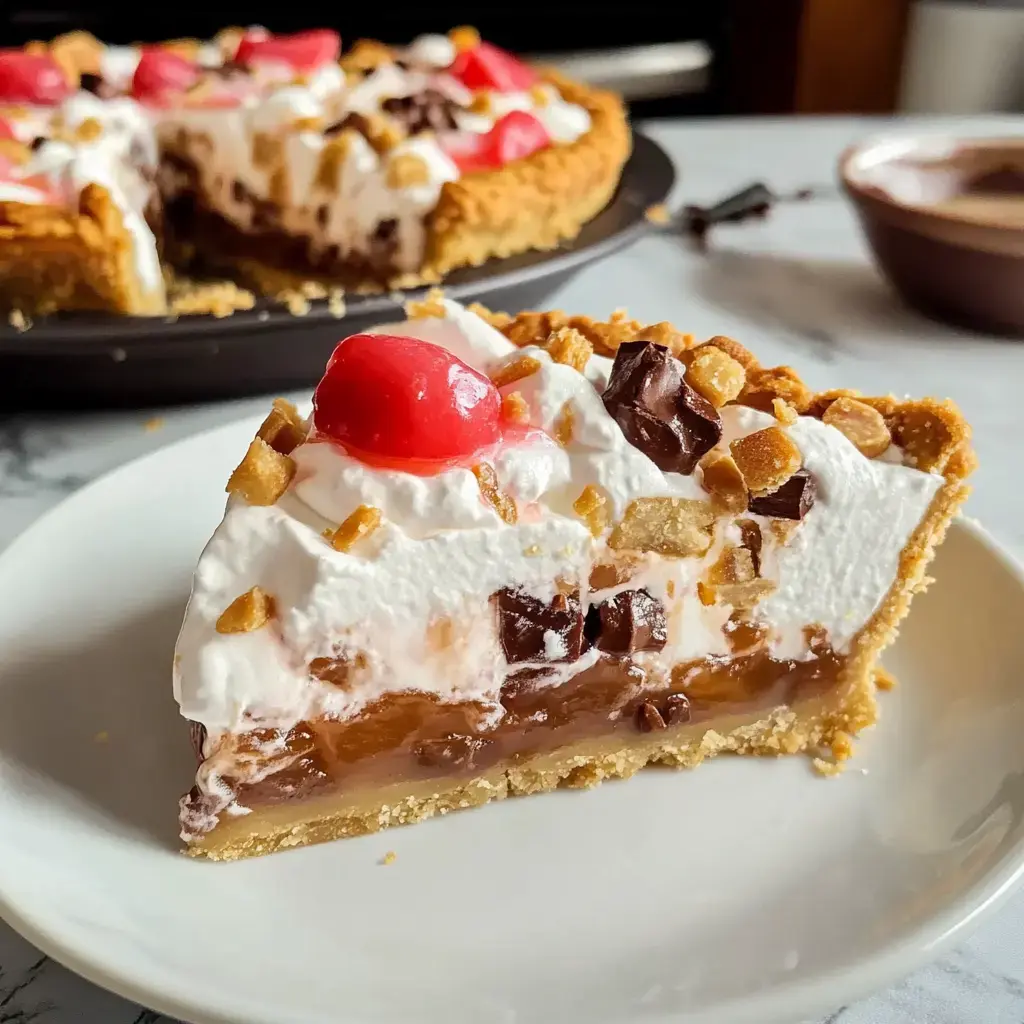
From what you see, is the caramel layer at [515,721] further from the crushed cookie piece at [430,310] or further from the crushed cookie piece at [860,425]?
the crushed cookie piece at [430,310]

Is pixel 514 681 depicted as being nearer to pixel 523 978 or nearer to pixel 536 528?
pixel 536 528

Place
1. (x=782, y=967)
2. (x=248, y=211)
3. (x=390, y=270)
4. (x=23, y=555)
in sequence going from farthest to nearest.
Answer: (x=248, y=211)
(x=390, y=270)
(x=23, y=555)
(x=782, y=967)

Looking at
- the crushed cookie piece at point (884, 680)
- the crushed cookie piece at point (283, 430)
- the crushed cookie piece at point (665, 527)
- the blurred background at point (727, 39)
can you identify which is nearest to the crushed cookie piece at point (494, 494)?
the crushed cookie piece at point (665, 527)

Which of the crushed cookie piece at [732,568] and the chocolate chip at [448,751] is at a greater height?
the crushed cookie piece at [732,568]

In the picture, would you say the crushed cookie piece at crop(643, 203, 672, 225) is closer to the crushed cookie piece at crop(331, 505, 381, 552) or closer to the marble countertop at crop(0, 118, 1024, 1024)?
the marble countertop at crop(0, 118, 1024, 1024)

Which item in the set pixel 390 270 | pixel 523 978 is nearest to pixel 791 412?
pixel 523 978
